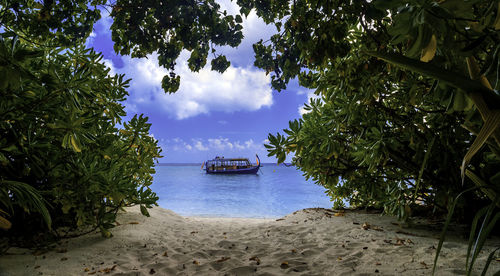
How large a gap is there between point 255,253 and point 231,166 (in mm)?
33425

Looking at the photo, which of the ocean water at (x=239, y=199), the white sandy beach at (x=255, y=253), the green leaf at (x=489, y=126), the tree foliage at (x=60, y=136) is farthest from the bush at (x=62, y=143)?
the ocean water at (x=239, y=199)

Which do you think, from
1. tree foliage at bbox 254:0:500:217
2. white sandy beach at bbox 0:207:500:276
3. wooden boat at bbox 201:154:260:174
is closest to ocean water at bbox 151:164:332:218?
wooden boat at bbox 201:154:260:174

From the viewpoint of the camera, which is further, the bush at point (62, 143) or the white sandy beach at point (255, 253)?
the white sandy beach at point (255, 253)

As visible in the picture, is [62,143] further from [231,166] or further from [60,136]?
[231,166]

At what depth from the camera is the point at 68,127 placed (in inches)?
75.9

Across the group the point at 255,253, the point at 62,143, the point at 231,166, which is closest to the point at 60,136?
the point at 62,143

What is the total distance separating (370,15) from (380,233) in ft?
8.27

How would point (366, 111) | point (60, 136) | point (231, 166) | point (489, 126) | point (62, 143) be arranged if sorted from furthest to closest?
point (231, 166)
point (366, 111)
point (60, 136)
point (62, 143)
point (489, 126)

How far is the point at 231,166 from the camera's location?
35.8 meters

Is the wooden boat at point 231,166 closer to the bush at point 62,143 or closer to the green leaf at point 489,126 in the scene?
the bush at point 62,143

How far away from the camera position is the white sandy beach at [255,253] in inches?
82.0

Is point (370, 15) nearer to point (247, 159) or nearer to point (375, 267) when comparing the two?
point (375, 267)

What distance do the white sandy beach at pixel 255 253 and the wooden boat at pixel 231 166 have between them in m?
29.0

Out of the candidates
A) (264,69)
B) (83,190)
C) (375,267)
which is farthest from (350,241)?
(83,190)
